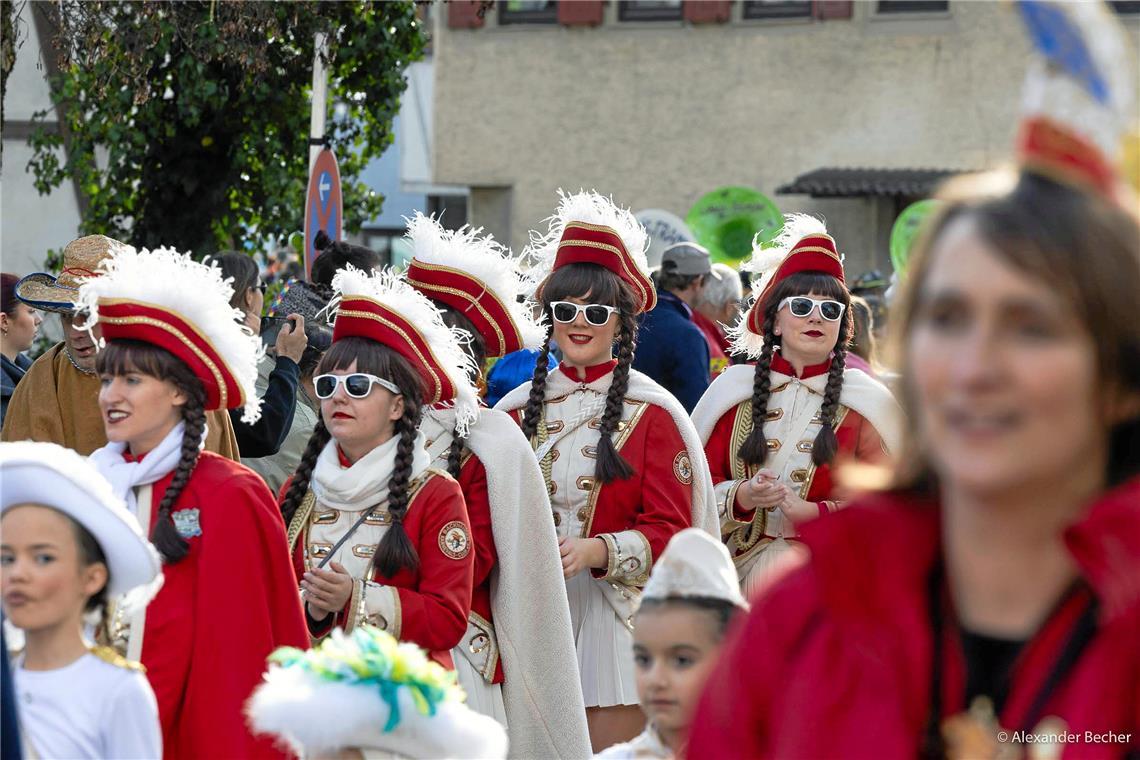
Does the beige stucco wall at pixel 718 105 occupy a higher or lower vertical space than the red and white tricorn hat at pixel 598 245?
higher

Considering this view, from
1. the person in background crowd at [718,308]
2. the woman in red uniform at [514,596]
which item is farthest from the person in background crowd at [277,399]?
the person in background crowd at [718,308]

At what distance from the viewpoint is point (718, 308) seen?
34.7ft

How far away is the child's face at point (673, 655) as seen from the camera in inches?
132

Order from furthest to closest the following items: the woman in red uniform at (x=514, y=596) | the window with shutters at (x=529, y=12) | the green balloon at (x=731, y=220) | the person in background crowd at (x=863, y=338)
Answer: the window with shutters at (x=529, y=12) < the green balloon at (x=731, y=220) < the person in background crowd at (x=863, y=338) < the woman in red uniform at (x=514, y=596)

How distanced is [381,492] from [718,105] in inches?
730

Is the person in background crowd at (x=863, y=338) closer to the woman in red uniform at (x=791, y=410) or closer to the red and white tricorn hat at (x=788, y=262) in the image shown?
the red and white tricorn hat at (x=788, y=262)

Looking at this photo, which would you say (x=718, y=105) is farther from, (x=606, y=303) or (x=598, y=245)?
(x=606, y=303)

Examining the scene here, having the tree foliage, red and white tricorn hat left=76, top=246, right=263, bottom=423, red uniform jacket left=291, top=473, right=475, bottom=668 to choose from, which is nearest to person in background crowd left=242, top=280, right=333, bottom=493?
red uniform jacket left=291, top=473, right=475, bottom=668

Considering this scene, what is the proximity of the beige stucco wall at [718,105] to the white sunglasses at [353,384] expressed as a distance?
17.5m

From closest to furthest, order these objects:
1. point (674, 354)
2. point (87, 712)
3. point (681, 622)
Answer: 1. point (681, 622)
2. point (87, 712)
3. point (674, 354)

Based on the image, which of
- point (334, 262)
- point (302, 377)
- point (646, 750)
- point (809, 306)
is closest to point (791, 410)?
point (809, 306)

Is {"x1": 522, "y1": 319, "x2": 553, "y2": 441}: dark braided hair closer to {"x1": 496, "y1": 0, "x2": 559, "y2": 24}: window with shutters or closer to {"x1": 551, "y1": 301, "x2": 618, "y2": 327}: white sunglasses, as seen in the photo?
{"x1": 551, "y1": 301, "x2": 618, "y2": 327}: white sunglasses

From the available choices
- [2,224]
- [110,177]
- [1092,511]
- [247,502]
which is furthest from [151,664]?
[2,224]

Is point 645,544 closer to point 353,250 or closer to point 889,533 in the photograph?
point 353,250
